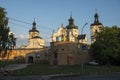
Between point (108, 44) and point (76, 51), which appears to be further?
point (76, 51)

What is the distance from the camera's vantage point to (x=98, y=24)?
106 metres

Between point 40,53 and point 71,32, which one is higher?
point 71,32

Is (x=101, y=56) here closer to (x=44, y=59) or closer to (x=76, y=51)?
(x=76, y=51)

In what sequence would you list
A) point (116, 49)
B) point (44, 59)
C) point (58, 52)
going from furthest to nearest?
point (44, 59) → point (58, 52) → point (116, 49)

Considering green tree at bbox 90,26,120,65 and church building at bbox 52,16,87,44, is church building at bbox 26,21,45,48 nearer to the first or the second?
church building at bbox 52,16,87,44

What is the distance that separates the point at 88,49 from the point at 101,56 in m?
13.0

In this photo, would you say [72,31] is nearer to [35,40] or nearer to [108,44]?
[35,40]

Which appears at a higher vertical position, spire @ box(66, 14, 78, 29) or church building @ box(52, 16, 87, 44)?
spire @ box(66, 14, 78, 29)

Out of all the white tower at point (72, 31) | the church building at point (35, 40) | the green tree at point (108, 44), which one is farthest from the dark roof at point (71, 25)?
the green tree at point (108, 44)

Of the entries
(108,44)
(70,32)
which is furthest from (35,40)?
(108,44)

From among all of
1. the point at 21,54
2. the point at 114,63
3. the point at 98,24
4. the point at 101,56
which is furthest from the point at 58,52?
the point at 98,24

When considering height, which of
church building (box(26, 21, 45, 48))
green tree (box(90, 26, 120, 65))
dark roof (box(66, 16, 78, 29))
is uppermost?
dark roof (box(66, 16, 78, 29))

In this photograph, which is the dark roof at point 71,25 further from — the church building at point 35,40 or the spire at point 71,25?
the church building at point 35,40

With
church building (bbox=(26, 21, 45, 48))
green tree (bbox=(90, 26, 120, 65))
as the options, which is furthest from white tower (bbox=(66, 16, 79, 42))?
green tree (bbox=(90, 26, 120, 65))
